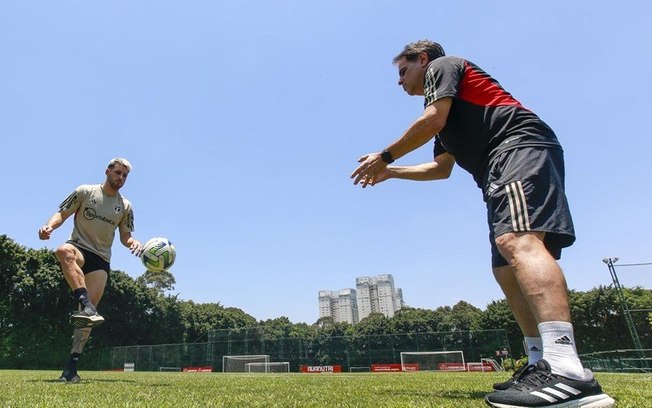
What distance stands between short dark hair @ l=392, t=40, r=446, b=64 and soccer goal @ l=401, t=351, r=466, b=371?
33.9 m

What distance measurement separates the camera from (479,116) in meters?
2.68

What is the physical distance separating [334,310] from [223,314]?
67.3 metres

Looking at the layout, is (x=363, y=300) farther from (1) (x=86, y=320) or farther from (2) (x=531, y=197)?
(2) (x=531, y=197)

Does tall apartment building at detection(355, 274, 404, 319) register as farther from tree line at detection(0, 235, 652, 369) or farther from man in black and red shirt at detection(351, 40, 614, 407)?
man in black and red shirt at detection(351, 40, 614, 407)

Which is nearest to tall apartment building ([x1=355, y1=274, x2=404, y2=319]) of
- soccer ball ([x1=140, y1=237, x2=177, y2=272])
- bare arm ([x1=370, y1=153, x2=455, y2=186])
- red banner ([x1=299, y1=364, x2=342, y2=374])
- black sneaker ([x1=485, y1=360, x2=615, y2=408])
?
red banner ([x1=299, y1=364, x2=342, y2=374])

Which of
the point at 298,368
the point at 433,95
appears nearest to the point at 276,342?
the point at 298,368

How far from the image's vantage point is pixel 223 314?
6619cm

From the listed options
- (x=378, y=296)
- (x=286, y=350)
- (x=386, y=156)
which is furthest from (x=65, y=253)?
(x=378, y=296)

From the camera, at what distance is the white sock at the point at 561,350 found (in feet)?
6.20

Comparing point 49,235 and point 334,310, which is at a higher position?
point 334,310

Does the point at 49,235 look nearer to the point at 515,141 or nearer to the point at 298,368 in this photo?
the point at 515,141

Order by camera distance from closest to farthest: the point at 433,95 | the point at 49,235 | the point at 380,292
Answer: the point at 433,95, the point at 49,235, the point at 380,292

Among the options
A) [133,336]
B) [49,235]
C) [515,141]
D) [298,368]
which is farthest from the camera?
[133,336]

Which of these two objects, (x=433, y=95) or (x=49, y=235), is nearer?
(x=433, y=95)
